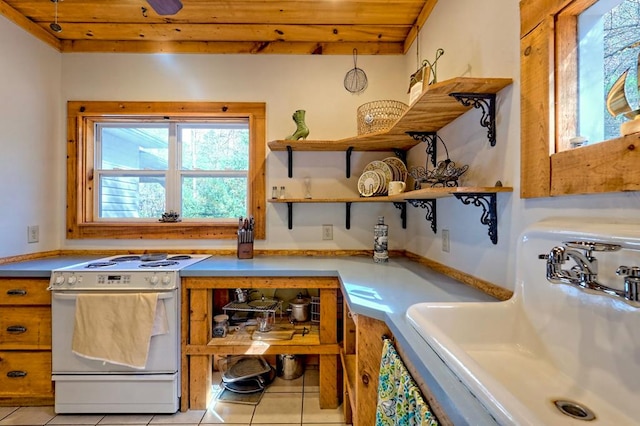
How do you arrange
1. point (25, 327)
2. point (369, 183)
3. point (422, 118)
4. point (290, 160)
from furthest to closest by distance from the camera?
1. point (290, 160)
2. point (369, 183)
3. point (25, 327)
4. point (422, 118)

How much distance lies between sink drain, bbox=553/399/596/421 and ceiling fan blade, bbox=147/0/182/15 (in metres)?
2.09

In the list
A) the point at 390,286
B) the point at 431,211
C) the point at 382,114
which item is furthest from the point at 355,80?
the point at 390,286

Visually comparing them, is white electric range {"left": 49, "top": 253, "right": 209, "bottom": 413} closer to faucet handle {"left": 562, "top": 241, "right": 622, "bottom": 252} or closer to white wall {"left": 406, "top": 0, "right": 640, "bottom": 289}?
white wall {"left": 406, "top": 0, "right": 640, "bottom": 289}

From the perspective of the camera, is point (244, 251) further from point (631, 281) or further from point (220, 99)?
point (631, 281)

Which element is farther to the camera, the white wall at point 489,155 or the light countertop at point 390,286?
the white wall at point 489,155

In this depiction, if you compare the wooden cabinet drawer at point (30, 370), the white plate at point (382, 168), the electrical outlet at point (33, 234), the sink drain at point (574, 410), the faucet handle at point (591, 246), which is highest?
the white plate at point (382, 168)

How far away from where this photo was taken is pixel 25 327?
1.84m

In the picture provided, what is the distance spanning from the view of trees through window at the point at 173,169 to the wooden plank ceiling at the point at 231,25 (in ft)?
2.06

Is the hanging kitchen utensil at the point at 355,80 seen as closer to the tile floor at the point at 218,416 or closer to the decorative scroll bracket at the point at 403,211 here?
the decorative scroll bracket at the point at 403,211

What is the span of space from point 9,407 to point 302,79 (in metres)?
2.91

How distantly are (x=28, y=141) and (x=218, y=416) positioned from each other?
2.31m

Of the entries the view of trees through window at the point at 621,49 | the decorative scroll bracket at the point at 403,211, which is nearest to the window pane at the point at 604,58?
the view of trees through window at the point at 621,49

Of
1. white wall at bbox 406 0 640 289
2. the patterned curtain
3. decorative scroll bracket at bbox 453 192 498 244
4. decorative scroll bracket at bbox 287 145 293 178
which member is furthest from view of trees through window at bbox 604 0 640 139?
decorative scroll bracket at bbox 287 145 293 178

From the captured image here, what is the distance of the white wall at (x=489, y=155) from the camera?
964 mm
